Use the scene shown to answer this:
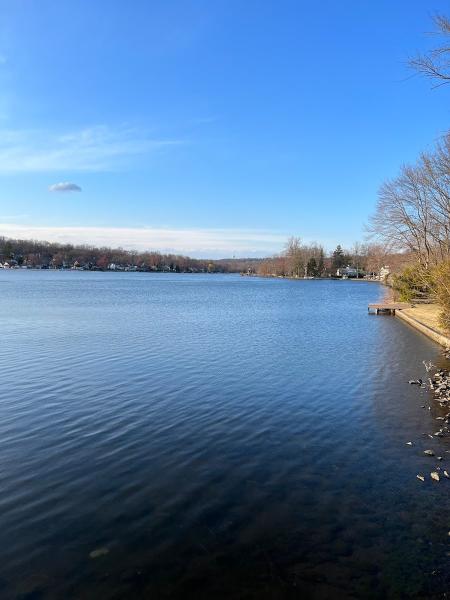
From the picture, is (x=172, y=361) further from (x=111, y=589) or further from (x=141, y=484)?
(x=111, y=589)

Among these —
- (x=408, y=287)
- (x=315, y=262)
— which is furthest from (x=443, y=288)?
(x=315, y=262)

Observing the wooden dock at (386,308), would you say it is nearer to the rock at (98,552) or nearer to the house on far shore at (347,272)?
the rock at (98,552)

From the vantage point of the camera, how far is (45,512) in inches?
277

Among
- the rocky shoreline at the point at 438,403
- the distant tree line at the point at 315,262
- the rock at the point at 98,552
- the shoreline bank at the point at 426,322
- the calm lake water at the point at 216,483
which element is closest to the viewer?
the calm lake water at the point at 216,483

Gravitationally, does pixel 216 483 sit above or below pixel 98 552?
above

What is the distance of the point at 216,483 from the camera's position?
8.05 metres

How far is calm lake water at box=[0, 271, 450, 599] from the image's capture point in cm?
567

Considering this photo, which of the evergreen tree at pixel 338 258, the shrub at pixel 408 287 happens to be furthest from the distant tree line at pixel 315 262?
the shrub at pixel 408 287

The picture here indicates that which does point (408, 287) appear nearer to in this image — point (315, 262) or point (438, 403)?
point (438, 403)

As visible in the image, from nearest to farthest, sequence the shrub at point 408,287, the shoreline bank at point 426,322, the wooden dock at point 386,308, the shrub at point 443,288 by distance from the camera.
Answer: the shrub at point 443,288
the shoreline bank at point 426,322
the wooden dock at point 386,308
the shrub at point 408,287

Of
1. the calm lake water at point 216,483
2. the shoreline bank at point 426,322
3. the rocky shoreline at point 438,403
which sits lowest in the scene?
the calm lake water at point 216,483

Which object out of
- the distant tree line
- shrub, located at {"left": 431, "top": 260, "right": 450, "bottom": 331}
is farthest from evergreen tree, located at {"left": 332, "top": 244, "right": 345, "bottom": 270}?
shrub, located at {"left": 431, "top": 260, "right": 450, "bottom": 331}

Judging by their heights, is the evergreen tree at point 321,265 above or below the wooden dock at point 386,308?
above

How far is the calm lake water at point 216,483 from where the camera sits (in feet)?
18.6
